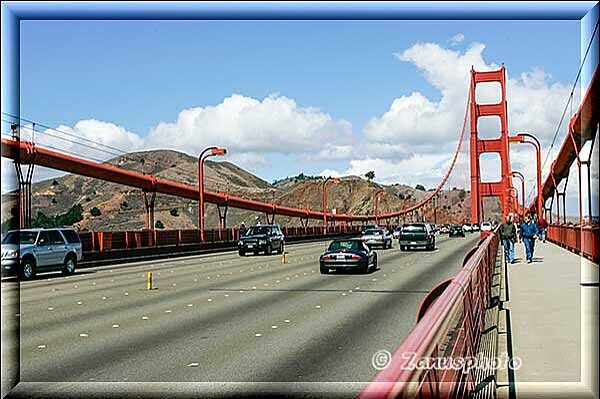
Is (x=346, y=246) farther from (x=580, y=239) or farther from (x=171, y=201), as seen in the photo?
(x=171, y=201)

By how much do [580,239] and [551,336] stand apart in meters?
23.5

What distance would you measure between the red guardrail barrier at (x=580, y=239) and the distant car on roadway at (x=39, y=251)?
18.6 m

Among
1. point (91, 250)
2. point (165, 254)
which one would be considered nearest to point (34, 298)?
point (91, 250)

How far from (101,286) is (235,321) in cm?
1007

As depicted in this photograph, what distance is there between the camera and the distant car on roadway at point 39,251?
28141 millimetres

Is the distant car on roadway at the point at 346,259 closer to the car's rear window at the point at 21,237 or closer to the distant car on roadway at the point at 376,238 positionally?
the car's rear window at the point at 21,237

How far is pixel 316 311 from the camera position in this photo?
16.5 metres

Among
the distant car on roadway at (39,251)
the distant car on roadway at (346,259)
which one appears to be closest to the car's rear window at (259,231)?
the distant car on roadway at (39,251)

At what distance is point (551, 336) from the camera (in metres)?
11.7

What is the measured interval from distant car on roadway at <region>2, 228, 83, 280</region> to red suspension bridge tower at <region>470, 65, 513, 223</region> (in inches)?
2459

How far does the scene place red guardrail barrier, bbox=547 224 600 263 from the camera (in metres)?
26.7

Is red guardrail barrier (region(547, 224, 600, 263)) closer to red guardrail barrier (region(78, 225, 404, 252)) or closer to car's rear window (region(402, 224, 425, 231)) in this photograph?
car's rear window (region(402, 224, 425, 231))

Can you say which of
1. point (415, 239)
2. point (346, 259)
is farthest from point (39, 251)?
point (415, 239)

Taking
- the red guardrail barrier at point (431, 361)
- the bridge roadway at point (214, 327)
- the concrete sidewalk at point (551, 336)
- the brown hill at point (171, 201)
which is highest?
the brown hill at point (171, 201)
